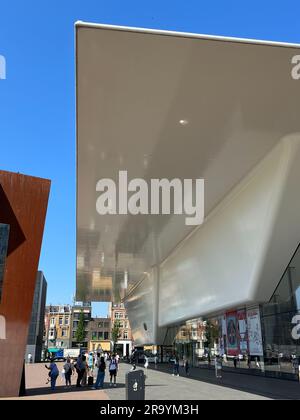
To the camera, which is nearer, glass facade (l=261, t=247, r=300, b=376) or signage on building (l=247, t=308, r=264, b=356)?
glass facade (l=261, t=247, r=300, b=376)

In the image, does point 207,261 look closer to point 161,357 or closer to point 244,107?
point 244,107

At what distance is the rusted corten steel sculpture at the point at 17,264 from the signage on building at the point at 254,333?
43.2 feet

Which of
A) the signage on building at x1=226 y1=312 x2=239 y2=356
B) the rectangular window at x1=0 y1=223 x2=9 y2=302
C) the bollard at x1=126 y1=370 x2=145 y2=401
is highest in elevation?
the rectangular window at x1=0 y1=223 x2=9 y2=302

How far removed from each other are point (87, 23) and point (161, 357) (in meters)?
40.0

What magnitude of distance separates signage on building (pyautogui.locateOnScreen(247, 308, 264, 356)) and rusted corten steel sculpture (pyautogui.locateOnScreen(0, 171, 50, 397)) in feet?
43.2

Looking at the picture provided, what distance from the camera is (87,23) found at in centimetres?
953

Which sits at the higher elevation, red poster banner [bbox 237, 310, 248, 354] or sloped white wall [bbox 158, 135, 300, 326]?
sloped white wall [bbox 158, 135, 300, 326]

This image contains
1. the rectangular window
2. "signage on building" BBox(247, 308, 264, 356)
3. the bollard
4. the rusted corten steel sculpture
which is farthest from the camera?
"signage on building" BBox(247, 308, 264, 356)

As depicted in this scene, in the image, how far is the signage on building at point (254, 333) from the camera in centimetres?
2162

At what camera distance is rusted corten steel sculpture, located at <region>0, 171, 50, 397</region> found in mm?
12594

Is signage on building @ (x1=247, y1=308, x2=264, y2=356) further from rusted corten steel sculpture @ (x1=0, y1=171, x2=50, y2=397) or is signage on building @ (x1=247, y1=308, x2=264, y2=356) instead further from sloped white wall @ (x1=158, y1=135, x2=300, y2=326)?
rusted corten steel sculpture @ (x1=0, y1=171, x2=50, y2=397)

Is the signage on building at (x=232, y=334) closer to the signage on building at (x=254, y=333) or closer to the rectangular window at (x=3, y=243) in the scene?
the signage on building at (x=254, y=333)

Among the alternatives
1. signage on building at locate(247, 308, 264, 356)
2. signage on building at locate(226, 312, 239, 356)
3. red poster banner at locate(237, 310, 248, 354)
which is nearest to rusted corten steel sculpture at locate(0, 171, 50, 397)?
signage on building at locate(247, 308, 264, 356)
